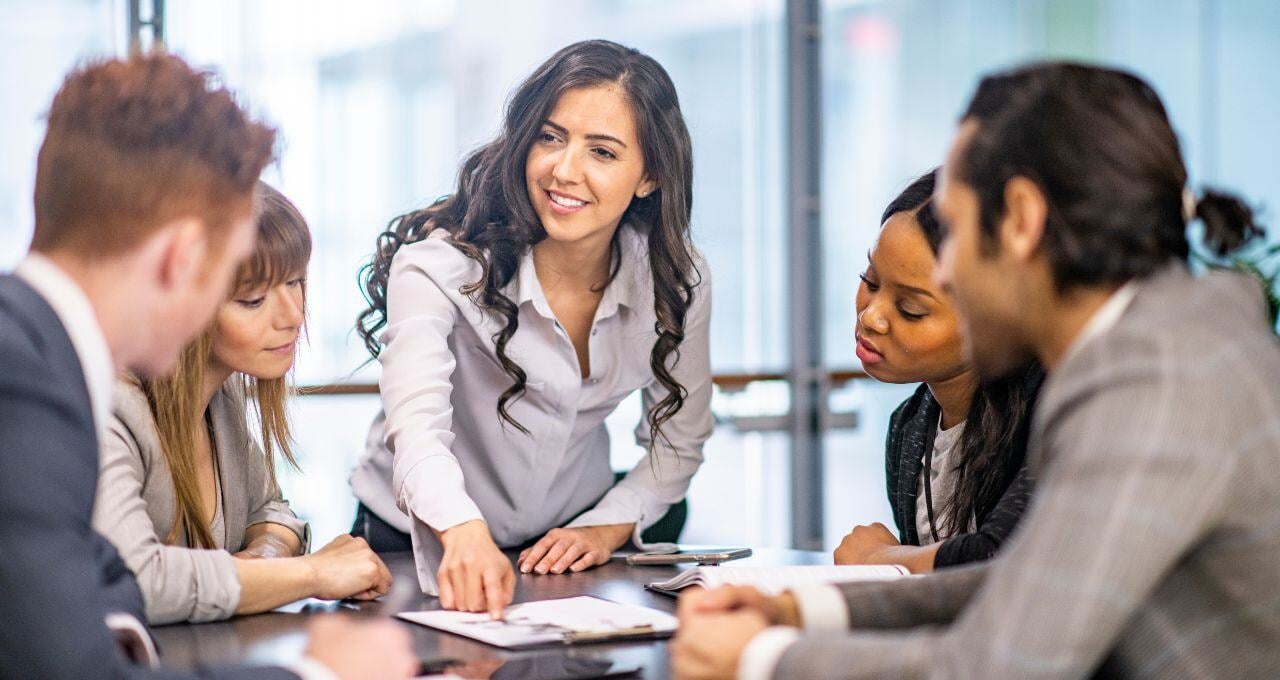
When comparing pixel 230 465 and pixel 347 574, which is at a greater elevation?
pixel 230 465

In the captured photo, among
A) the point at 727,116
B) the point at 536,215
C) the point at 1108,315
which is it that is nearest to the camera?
the point at 1108,315

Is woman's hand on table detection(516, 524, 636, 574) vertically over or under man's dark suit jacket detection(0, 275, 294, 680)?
under

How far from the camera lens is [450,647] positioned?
1.40 meters

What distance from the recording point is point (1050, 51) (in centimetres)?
507

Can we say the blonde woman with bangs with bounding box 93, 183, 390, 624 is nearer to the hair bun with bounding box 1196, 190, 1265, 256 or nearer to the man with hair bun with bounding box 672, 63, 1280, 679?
the man with hair bun with bounding box 672, 63, 1280, 679

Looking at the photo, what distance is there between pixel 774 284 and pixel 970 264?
11.4 ft

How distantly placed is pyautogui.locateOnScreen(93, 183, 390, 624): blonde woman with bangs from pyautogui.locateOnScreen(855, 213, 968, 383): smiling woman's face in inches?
30.8

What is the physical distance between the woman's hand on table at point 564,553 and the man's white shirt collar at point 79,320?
957 mm

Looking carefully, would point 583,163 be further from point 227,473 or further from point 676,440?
point 227,473

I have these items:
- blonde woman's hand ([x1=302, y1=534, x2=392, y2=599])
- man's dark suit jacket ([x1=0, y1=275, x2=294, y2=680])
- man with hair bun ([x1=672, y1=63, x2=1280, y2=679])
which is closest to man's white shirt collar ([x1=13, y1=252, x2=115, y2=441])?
man's dark suit jacket ([x1=0, y1=275, x2=294, y2=680])

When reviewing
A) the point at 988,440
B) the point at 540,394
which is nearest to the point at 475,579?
the point at 540,394

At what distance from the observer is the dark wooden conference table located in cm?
129

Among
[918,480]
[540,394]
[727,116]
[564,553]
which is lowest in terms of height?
[564,553]

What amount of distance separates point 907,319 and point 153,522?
3.56ft
